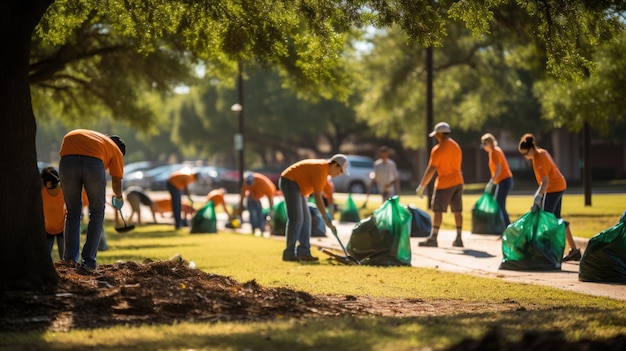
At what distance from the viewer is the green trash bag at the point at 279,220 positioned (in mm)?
20359

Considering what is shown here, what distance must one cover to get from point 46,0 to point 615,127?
47395mm

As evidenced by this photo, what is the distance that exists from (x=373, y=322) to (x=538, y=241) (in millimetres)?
6038

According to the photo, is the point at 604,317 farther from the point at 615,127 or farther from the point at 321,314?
the point at 615,127

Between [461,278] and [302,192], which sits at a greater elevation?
[302,192]

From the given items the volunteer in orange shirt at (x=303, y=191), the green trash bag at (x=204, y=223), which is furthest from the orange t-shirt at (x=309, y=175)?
the green trash bag at (x=204, y=223)

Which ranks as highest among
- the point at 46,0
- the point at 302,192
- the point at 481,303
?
the point at 46,0

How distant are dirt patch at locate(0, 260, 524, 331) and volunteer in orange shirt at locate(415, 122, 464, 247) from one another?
6.97 meters

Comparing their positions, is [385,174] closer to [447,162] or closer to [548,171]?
[447,162]

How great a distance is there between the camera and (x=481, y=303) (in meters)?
9.35

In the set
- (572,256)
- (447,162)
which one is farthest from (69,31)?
(572,256)

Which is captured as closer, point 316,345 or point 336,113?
point 316,345

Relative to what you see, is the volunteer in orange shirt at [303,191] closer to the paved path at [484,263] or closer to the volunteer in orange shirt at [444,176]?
the paved path at [484,263]

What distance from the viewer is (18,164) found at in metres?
8.67

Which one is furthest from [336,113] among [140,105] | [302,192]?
[302,192]
